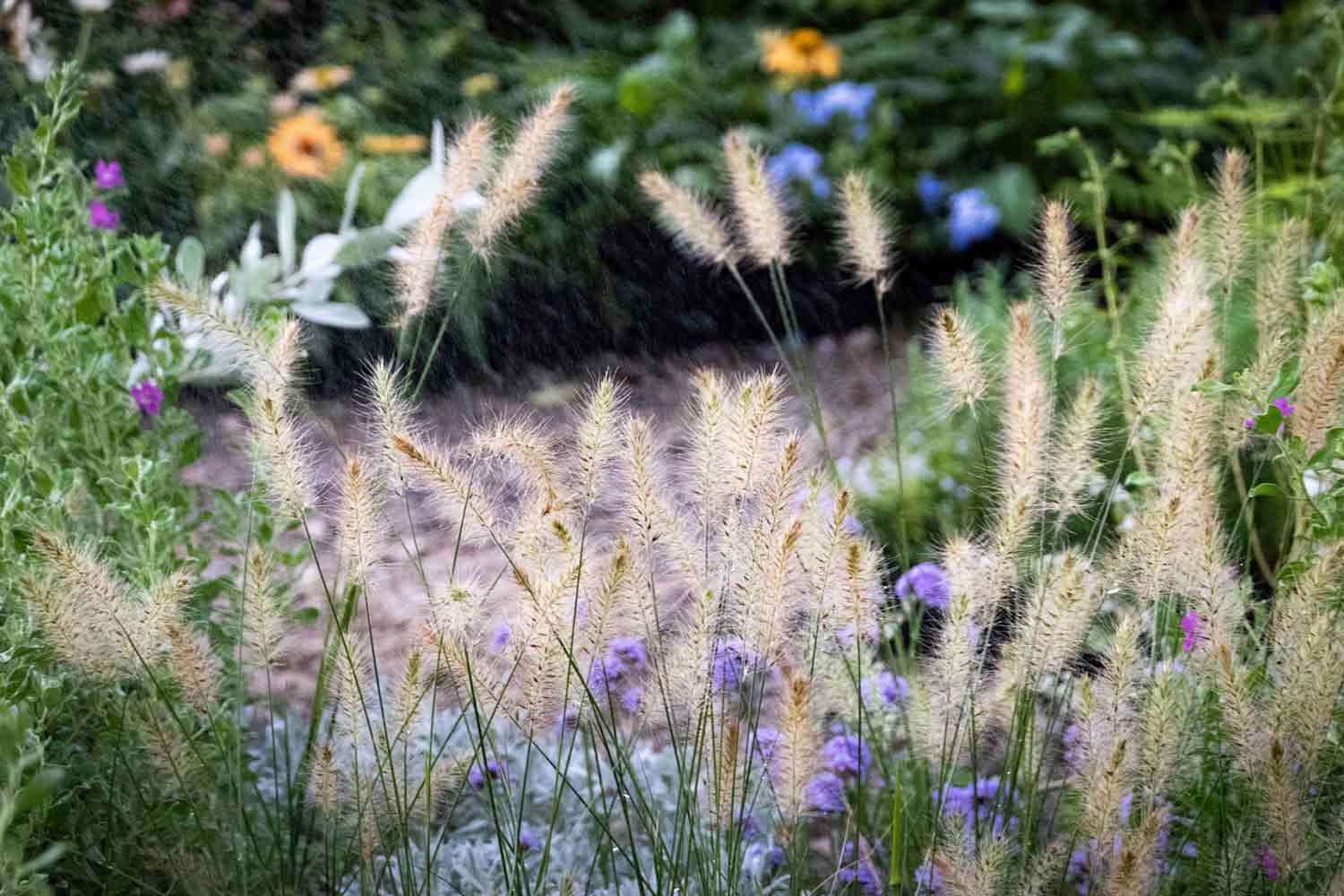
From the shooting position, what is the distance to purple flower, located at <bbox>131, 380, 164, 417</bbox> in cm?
157

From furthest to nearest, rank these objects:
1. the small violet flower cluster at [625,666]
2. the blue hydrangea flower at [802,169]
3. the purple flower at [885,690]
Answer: the blue hydrangea flower at [802,169]
the small violet flower cluster at [625,666]
the purple flower at [885,690]

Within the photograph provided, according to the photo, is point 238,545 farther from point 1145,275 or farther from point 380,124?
point 380,124

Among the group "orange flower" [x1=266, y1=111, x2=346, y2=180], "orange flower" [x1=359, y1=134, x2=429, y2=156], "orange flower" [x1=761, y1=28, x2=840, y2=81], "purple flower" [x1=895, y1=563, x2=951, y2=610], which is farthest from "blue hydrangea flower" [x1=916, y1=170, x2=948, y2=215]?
"purple flower" [x1=895, y1=563, x2=951, y2=610]

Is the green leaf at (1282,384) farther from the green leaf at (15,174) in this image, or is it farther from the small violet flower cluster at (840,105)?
the small violet flower cluster at (840,105)

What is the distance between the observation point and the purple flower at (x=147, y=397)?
1.57 m

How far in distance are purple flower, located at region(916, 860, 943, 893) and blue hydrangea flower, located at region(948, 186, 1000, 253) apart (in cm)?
274

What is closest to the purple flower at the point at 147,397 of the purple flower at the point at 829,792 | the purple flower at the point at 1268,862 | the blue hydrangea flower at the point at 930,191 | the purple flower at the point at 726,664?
the purple flower at the point at 726,664

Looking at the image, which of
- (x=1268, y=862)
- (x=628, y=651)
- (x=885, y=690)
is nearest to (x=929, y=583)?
(x=885, y=690)

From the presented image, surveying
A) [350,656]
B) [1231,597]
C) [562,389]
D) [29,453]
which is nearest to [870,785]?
[1231,597]

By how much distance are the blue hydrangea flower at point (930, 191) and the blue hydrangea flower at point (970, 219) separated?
0.08m

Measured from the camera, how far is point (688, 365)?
365 cm

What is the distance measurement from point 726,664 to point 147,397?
0.72 m

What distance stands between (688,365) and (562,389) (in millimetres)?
393

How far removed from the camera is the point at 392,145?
364cm
